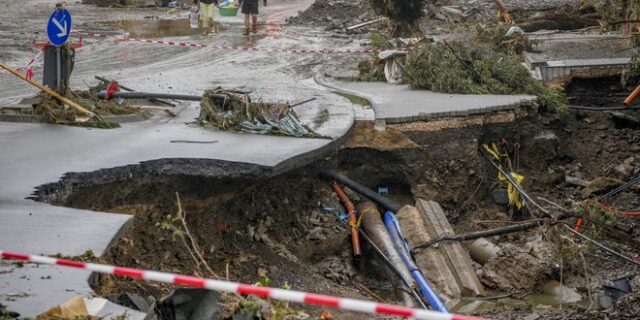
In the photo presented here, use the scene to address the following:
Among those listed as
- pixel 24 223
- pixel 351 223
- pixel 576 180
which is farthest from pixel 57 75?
pixel 576 180

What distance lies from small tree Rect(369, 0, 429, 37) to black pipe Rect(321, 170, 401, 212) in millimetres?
8696

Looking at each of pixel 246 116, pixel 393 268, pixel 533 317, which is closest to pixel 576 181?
pixel 393 268

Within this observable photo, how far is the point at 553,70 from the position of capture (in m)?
17.5

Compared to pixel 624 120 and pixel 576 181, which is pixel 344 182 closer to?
pixel 576 181

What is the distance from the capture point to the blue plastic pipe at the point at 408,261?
404 inches

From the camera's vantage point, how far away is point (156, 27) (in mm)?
30094

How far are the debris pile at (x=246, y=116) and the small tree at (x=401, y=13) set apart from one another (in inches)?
309

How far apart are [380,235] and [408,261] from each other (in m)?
0.67

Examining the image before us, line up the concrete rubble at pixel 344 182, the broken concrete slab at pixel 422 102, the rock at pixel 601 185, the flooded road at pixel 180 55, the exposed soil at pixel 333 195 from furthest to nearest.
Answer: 1. the flooded road at pixel 180 55
2. the broken concrete slab at pixel 422 102
3. the rock at pixel 601 185
4. the exposed soil at pixel 333 195
5. the concrete rubble at pixel 344 182

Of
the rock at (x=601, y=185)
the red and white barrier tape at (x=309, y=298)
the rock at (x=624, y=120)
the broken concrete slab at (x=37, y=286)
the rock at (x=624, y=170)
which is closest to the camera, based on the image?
the red and white barrier tape at (x=309, y=298)

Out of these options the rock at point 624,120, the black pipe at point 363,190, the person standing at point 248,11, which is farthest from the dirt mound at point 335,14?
the black pipe at point 363,190

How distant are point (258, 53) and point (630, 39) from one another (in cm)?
880

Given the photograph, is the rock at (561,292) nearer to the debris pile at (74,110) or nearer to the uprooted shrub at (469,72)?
the uprooted shrub at (469,72)

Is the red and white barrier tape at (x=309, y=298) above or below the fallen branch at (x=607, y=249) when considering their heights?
above
